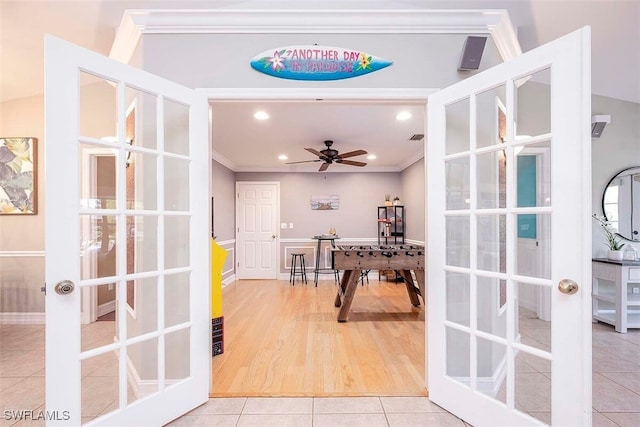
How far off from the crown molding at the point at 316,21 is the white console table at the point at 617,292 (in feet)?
9.83

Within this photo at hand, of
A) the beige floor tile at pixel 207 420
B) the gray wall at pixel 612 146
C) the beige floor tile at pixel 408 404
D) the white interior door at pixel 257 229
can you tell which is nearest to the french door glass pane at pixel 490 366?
the beige floor tile at pixel 408 404

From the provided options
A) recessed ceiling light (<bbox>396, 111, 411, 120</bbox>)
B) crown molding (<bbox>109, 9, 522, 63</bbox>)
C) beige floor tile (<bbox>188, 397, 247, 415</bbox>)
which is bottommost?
beige floor tile (<bbox>188, 397, 247, 415</bbox>)

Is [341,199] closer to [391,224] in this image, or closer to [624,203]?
[391,224]

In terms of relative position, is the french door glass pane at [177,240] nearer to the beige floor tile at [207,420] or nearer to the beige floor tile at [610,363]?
the beige floor tile at [207,420]

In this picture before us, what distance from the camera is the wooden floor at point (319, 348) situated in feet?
7.37

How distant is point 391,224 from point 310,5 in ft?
17.0

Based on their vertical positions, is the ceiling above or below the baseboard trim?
above

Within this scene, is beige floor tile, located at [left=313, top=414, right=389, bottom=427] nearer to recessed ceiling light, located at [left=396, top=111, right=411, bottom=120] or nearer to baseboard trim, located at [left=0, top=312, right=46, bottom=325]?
recessed ceiling light, located at [left=396, top=111, right=411, bottom=120]

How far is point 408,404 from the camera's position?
2.01 metres

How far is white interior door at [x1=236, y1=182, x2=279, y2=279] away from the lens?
21.8 ft

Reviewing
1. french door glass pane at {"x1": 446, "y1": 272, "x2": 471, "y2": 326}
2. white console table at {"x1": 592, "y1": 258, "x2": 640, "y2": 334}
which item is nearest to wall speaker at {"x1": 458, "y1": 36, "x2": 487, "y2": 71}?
french door glass pane at {"x1": 446, "y1": 272, "x2": 471, "y2": 326}

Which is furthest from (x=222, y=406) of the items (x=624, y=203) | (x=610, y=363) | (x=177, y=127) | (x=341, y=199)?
(x=341, y=199)

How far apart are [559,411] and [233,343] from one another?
261 cm

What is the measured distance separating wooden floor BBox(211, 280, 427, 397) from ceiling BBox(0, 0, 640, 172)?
2037 millimetres
